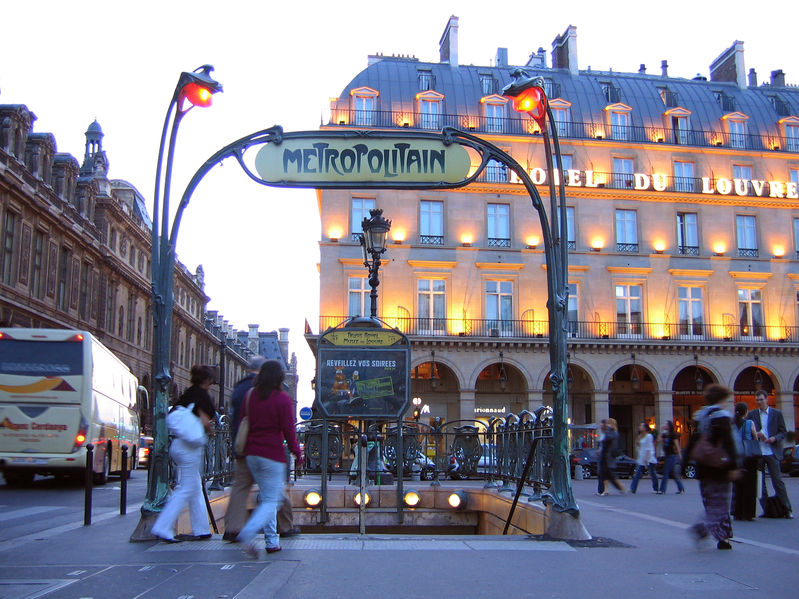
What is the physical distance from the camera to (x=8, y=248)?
116ft

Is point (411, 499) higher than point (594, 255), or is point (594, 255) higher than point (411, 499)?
point (594, 255)

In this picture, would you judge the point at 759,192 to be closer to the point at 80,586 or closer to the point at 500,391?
the point at 500,391

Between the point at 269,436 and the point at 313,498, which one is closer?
the point at 269,436

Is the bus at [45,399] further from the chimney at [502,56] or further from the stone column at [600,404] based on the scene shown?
the chimney at [502,56]

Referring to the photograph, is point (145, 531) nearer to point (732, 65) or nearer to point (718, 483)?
point (718, 483)

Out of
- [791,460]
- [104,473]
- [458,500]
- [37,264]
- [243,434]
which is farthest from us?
[37,264]

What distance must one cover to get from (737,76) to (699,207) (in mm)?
11901

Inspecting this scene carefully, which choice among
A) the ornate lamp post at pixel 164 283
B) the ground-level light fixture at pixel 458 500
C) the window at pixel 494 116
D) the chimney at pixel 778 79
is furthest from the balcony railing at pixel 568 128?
the ornate lamp post at pixel 164 283

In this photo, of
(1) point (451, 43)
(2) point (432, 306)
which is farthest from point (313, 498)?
(1) point (451, 43)

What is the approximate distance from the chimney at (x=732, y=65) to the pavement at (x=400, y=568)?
48.8m

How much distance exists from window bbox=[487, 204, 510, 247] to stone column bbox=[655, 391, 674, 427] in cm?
1127

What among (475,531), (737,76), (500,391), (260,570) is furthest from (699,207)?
(260,570)

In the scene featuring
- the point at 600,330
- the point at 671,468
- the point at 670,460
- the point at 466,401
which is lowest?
the point at 671,468

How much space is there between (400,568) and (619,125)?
4376 centimetres
